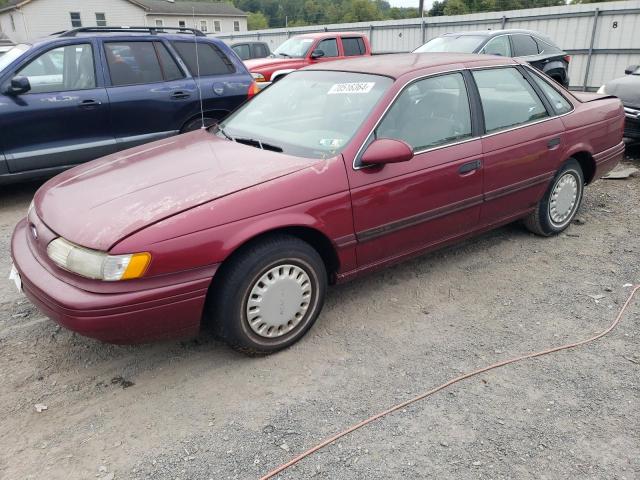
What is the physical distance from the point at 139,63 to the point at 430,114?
398 cm

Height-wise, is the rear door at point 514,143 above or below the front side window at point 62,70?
below

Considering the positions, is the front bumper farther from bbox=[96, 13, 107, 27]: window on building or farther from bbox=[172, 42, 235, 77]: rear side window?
bbox=[96, 13, 107, 27]: window on building

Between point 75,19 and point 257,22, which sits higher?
point 75,19

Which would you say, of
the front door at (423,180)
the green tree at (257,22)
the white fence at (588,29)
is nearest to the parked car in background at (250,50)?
the white fence at (588,29)

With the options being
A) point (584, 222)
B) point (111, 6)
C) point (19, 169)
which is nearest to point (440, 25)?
point (584, 222)

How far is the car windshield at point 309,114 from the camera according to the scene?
332 cm

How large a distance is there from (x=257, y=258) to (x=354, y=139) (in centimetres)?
99

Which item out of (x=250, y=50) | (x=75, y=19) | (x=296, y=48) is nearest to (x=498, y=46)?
(x=296, y=48)

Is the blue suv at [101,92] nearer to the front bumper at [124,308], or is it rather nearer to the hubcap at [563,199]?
the front bumper at [124,308]

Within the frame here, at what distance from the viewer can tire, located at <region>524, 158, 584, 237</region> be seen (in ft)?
14.9

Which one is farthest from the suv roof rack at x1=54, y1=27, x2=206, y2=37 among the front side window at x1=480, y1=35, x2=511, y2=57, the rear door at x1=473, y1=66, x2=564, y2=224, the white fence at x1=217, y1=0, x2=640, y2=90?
the white fence at x1=217, y1=0, x2=640, y2=90

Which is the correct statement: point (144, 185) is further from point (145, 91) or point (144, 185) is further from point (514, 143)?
point (145, 91)

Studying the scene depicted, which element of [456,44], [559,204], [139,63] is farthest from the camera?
[456,44]

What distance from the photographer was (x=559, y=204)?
4668mm
